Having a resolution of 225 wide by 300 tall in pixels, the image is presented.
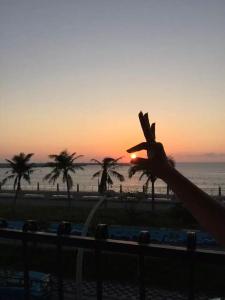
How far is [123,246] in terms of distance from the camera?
8.27 ft

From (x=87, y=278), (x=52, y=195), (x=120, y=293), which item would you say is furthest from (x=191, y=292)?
(x=52, y=195)

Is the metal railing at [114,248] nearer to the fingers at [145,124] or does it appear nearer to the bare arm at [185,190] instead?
the bare arm at [185,190]

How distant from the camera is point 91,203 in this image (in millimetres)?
56000

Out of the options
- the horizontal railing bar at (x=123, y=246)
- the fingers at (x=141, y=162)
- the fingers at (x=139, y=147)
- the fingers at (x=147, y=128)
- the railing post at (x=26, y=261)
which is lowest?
the railing post at (x=26, y=261)

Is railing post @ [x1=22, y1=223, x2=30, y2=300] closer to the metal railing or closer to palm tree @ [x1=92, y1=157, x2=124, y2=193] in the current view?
the metal railing

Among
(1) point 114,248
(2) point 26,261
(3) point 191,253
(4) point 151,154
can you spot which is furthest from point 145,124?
(2) point 26,261

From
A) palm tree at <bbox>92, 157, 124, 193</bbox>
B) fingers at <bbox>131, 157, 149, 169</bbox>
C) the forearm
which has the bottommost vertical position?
the forearm

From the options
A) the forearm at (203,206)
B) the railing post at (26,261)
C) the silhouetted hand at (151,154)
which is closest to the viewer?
the forearm at (203,206)

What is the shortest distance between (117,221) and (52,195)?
26.7 metres

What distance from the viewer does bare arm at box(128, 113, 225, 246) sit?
1.82 meters

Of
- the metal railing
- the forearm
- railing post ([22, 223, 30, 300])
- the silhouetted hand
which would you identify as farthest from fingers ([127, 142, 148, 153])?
railing post ([22, 223, 30, 300])

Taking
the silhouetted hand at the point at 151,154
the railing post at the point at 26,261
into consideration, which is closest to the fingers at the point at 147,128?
the silhouetted hand at the point at 151,154

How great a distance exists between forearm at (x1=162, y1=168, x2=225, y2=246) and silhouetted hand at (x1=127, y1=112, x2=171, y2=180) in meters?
0.10

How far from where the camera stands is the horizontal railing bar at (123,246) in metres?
2.24
